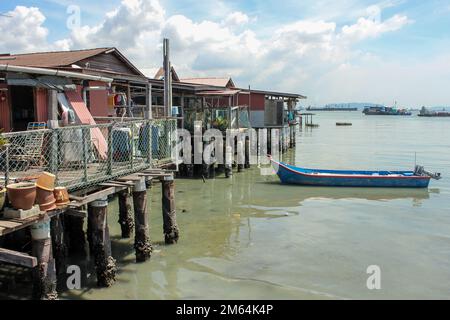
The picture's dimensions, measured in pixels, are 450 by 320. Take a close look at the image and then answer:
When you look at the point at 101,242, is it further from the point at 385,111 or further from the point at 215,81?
the point at 385,111

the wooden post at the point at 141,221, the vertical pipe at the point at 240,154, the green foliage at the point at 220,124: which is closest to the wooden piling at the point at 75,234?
the wooden post at the point at 141,221

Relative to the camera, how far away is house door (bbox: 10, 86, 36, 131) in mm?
11692

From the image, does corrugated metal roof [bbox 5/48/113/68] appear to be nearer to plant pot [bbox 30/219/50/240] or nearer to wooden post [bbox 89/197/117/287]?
wooden post [bbox 89/197/117/287]

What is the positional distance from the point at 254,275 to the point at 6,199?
208 inches

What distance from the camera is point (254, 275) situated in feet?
30.3

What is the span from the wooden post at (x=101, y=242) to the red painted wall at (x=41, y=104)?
427 cm

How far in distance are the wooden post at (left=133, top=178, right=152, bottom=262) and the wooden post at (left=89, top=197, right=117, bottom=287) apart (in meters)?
1.24

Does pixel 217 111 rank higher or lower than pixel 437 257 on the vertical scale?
higher

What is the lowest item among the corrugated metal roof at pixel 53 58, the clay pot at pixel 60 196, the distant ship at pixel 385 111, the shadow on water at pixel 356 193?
the shadow on water at pixel 356 193

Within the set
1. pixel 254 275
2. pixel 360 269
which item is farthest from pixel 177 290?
pixel 360 269

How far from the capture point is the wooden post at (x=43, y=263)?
6.46 meters

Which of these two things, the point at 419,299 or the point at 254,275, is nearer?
the point at 419,299

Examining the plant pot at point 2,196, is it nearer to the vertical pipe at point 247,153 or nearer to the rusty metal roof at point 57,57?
the rusty metal roof at point 57,57
